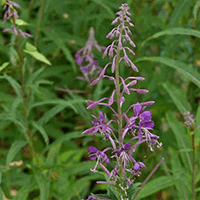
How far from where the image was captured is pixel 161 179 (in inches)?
134

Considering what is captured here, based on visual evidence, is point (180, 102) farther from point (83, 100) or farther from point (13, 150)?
point (13, 150)

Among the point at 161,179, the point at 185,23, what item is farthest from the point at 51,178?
the point at 185,23

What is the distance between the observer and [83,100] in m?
3.67

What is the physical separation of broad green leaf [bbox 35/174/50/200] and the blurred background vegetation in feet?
0.04

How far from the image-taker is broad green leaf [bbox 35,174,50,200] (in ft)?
11.2

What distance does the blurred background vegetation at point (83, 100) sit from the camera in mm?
3479

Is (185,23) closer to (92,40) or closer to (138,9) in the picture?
(138,9)

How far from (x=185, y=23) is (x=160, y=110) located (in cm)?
134

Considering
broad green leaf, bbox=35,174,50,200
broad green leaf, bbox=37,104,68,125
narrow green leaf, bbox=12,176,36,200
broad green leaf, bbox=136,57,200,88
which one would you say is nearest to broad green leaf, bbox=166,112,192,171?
broad green leaf, bbox=136,57,200,88

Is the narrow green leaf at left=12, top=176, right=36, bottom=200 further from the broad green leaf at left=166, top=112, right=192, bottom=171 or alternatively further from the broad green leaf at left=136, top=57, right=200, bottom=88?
the broad green leaf at left=136, top=57, right=200, bottom=88

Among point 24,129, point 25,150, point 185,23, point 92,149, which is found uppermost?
point 185,23

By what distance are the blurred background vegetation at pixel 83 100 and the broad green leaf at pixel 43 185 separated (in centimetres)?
1

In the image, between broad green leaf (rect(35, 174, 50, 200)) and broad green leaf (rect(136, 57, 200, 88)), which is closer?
broad green leaf (rect(136, 57, 200, 88))

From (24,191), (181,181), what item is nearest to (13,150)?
(24,191)
